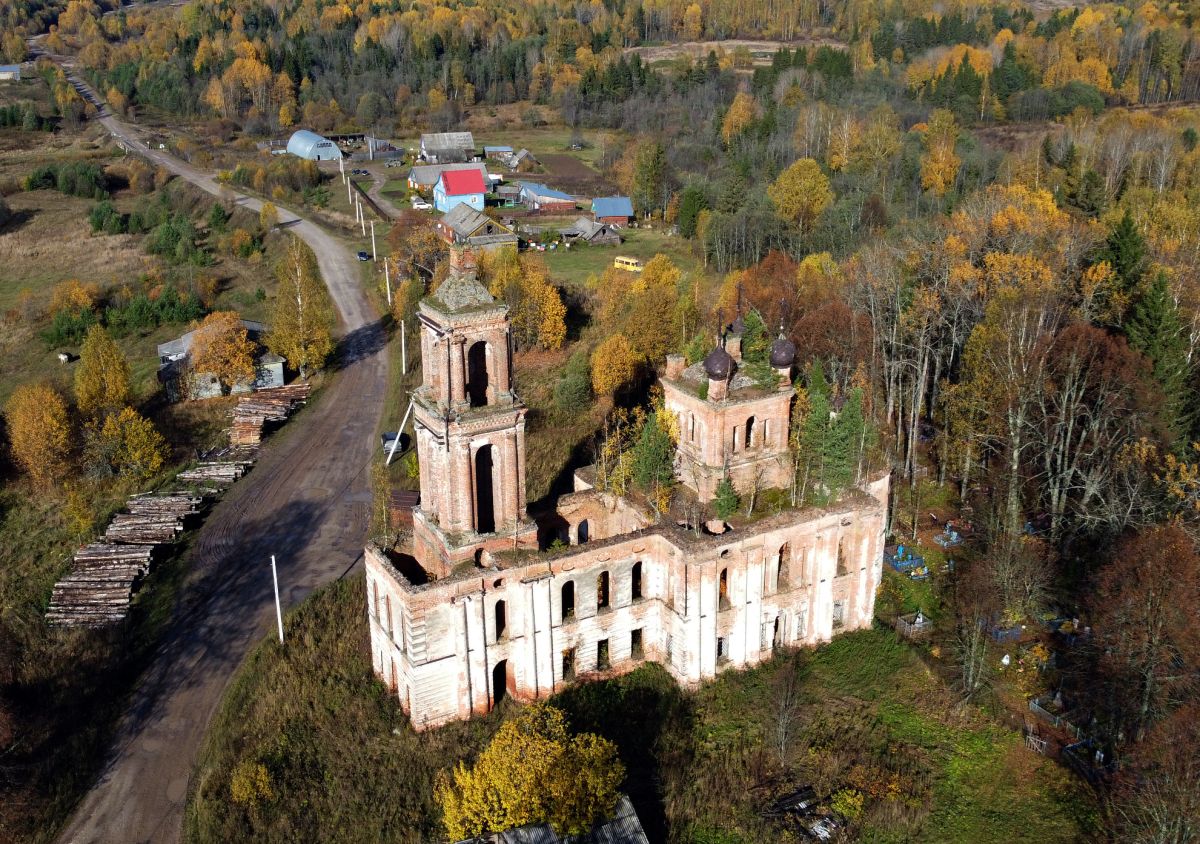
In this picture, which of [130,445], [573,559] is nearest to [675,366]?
[573,559]

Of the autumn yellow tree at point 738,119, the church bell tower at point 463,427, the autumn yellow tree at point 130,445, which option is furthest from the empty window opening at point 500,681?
the autumn yellow tree at point 738,119

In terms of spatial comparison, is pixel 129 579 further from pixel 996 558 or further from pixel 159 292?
pixel 159 292

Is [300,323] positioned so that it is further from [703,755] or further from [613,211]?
[703,755]

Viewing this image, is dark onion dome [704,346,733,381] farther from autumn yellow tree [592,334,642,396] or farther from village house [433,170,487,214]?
village house [433,170,487,214]

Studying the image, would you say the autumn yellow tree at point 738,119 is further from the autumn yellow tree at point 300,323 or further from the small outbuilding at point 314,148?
the autumn yellow tree at point 300,323

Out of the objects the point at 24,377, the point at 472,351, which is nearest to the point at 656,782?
the point at 472,351
